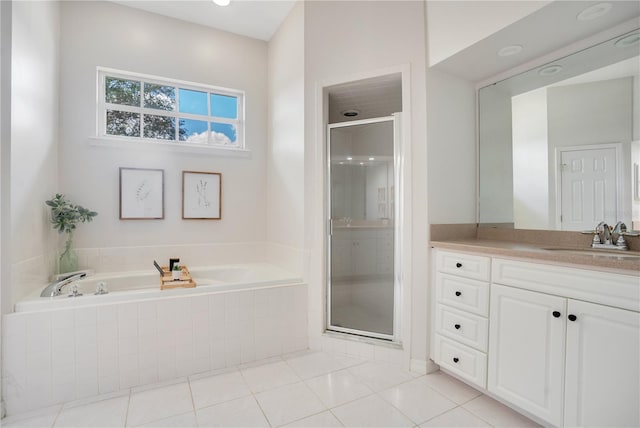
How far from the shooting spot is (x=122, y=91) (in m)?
3.01

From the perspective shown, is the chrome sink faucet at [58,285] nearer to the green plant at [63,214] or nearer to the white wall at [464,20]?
the green plant at [63,214]

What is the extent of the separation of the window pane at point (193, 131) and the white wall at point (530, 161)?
278cm

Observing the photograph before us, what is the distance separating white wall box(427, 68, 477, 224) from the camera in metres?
2.25

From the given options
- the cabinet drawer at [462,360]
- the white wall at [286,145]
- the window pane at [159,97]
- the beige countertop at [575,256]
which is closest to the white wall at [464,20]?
the white wall at [286,145]

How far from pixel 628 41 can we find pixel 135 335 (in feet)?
10.9

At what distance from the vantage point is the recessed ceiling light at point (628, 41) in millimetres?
1658

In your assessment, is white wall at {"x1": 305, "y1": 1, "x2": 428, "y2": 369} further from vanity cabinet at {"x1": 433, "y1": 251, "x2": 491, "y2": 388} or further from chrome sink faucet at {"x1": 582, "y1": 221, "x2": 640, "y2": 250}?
chrome sink faucet at {"x1": 582, "y1": 221, "x2": 640, "y2": 250}

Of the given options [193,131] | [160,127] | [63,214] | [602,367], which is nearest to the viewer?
[602,367]

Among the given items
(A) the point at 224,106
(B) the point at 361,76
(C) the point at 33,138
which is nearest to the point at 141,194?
(C) the point at 33,138

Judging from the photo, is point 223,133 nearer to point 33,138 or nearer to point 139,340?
point 33,138

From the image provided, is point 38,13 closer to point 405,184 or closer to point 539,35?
point 405,184

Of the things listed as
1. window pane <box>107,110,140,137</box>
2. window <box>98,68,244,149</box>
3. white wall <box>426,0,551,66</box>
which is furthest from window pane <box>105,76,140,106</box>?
white wall <box>426,0,551,66</box>

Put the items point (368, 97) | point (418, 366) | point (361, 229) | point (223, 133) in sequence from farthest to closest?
1. point (223, 133)
2. point (368, 97)
3. point (361, 229)
4. point (418, 366)

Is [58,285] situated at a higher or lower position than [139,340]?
higher
